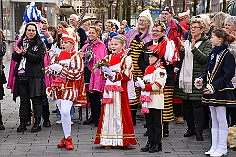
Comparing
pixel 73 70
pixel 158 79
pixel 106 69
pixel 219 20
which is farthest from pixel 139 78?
pixel 219 20

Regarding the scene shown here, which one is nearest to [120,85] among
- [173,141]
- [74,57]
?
[74,57]

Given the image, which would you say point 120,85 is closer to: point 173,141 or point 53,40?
point 173,141

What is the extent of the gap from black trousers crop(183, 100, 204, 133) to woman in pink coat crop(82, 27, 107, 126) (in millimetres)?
1770

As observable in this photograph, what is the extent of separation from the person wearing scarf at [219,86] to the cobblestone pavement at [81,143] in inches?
13.1

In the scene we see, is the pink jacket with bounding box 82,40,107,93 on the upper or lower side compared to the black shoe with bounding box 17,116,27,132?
upper

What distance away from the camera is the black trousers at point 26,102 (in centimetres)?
851

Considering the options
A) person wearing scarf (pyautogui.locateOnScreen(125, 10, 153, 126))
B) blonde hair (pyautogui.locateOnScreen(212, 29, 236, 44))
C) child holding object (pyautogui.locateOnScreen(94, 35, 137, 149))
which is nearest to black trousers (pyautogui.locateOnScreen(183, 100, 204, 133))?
person wearing scarf (pyautogui.locateOnScreen(125, 10, 153, 126))

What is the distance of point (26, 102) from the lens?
28.3 ft

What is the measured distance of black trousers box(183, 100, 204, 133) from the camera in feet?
26.1

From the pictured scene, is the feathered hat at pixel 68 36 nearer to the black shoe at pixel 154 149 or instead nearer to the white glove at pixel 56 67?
the white glove at pixel 56 67

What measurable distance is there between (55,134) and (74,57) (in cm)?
179

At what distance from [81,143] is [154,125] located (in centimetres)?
134

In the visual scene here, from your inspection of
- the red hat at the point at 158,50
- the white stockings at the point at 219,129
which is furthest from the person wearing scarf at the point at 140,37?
the white stockings at the point at 219,129

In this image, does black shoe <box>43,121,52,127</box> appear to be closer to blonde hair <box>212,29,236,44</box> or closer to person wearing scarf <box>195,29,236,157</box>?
person wearing scarf <box>195,29,236,157</box>
